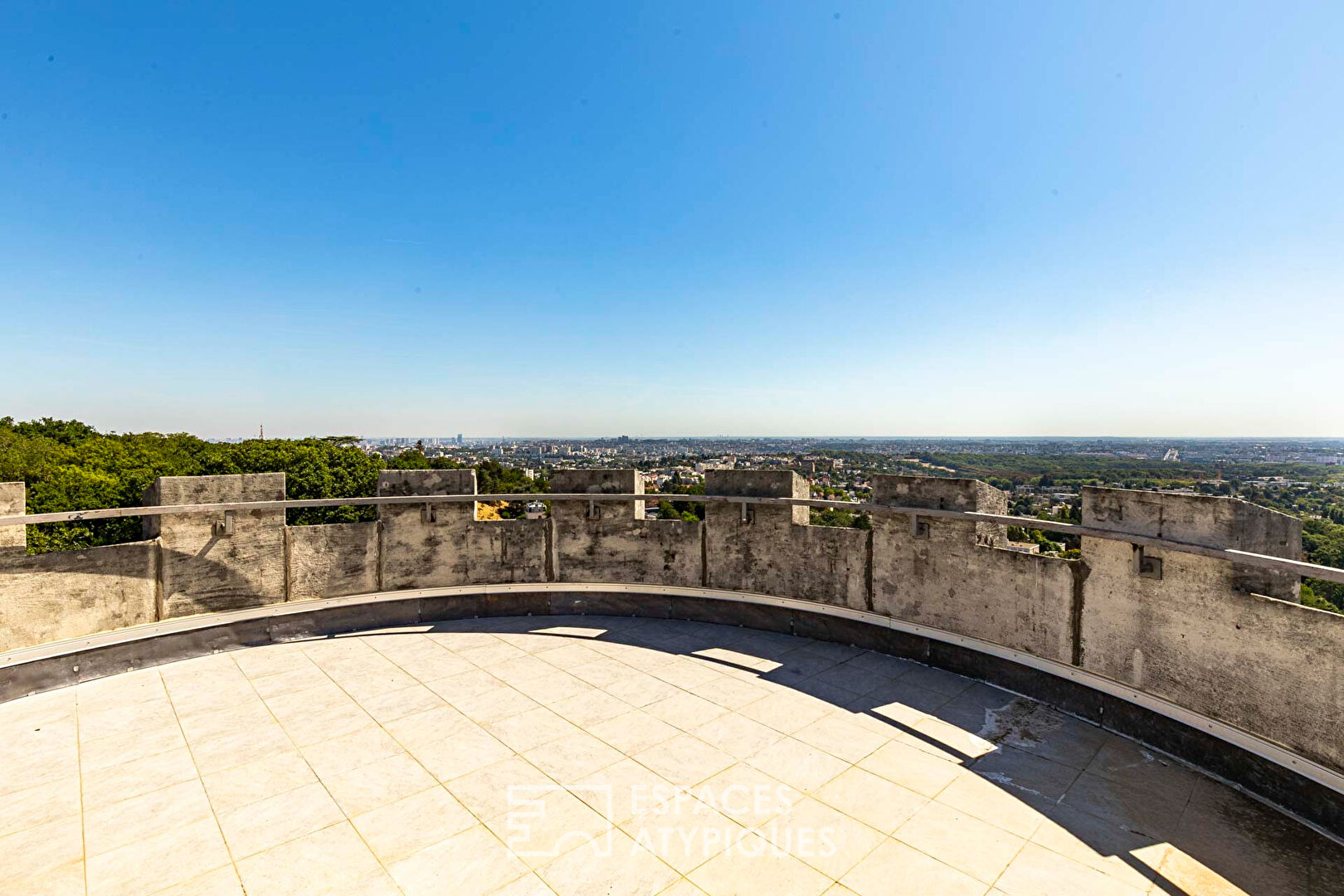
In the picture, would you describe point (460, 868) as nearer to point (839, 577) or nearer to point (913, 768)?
point (913, 768)

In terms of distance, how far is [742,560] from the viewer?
8742 millimetres

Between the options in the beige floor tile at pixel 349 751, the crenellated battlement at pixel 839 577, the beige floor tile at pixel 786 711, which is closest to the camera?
the beige floor tile at pixel 349 751

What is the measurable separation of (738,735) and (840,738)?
93 centimetres

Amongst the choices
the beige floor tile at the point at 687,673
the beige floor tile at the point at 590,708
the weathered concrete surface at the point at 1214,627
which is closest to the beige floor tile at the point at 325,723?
the beige floor tile at the point at 590,708

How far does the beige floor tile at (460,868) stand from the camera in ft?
11.3

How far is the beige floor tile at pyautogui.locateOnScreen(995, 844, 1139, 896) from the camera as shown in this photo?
3412 millimetres

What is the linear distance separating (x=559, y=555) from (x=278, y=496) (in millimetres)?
4045

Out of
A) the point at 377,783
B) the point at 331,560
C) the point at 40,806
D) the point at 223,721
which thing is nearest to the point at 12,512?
the point at 331,560

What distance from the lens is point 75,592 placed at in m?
6.83

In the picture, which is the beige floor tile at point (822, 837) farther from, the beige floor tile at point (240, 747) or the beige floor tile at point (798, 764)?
the beige floor tile at point (240, 747)

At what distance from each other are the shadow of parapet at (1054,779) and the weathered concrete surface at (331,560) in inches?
125

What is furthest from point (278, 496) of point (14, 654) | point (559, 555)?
point (559, 555)

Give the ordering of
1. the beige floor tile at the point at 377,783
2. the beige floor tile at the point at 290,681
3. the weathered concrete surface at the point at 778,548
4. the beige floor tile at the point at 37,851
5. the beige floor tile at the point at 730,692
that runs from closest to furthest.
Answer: the beige floor tile at the point at 37,851
the beige floor tile at the point at 377,783
the beige floor tile at the point at 730,692
the beige floor tile at the point at 290,681
the weathered concrete surface at the point at 778,548

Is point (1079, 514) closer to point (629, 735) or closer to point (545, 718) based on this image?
point (629, 735)
